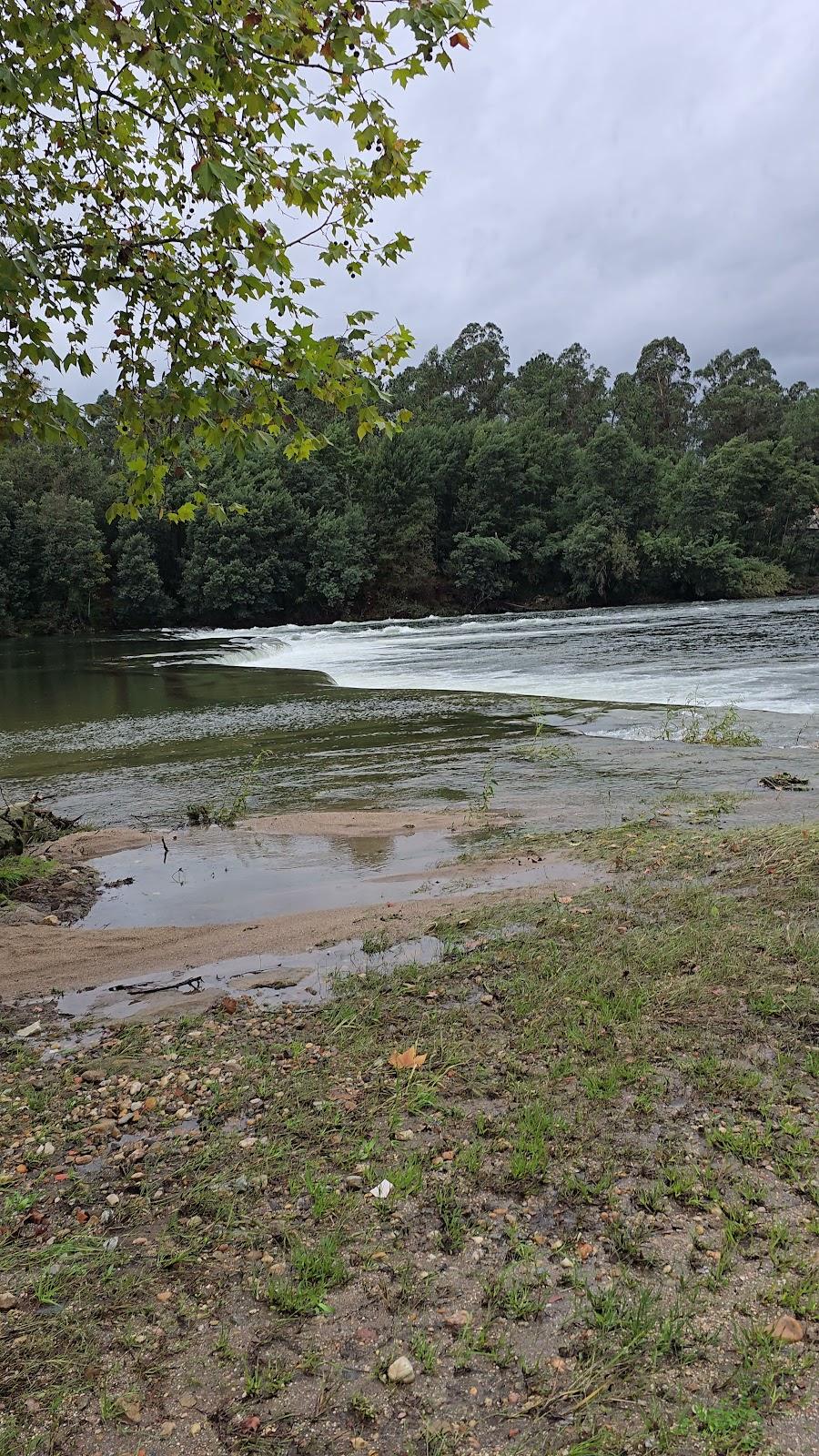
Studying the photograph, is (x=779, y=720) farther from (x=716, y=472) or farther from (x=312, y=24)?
(x=716, y=472)

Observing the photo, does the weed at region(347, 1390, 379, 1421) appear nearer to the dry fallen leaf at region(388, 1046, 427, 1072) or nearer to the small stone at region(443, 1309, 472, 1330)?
the small stone at region(443, 1309, 472, 1330)

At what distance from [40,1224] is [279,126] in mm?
5399

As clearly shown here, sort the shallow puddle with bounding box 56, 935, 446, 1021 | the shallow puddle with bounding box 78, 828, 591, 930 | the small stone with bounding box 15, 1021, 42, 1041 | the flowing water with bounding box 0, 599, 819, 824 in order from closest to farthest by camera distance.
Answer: the small stone with bounding box 15, 1021, 42, 1041 → the shallow puddle with bounding box 56, 935, 446, 1021 → the shallow puddle with bounding box 78, 828, 591, 930 → the flowing water with bounding box 0, 599, 819, 824

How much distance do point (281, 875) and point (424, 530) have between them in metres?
55.3

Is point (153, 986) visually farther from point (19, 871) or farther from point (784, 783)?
point (784, 783)

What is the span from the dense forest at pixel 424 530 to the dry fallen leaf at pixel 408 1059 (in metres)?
42.8

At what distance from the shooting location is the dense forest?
49250 millimetres

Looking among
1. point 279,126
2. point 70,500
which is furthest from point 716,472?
point 279,126

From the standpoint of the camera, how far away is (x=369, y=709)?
17.2 meters

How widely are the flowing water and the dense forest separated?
1601 cm

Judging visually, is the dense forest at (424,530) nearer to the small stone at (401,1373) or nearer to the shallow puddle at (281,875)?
the shallow puddle at (281,875)

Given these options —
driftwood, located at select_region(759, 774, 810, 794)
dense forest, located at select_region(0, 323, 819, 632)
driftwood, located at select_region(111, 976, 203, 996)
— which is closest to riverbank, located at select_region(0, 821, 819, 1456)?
driftwood, located at select_region(111, 976, 203, 996)

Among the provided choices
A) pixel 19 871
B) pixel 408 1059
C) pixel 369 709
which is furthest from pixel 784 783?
pixel 369 709

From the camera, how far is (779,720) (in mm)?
13680
